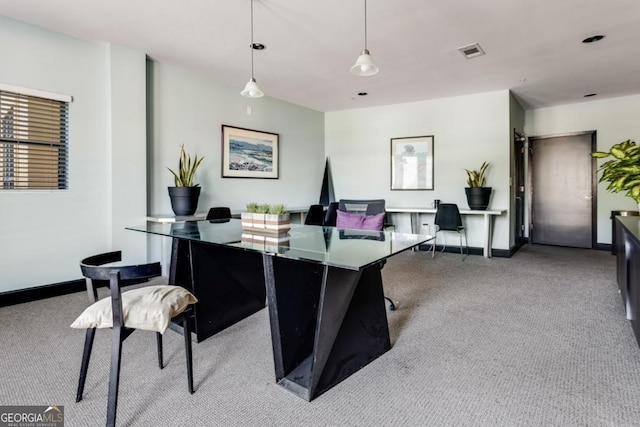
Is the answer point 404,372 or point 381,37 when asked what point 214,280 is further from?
point 381,37

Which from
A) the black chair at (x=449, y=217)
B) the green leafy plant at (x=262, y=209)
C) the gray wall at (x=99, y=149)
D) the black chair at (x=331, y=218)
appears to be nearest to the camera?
the green leafy plant at (x=262, y=209)

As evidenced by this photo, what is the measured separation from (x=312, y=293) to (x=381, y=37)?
2.74 meters

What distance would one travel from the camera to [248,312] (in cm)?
284

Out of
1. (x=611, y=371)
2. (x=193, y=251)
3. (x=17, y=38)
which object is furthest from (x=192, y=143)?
(x=611, y=371)

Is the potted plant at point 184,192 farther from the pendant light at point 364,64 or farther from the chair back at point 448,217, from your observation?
the chair back at point 448,217

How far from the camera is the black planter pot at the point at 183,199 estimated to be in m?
3.96

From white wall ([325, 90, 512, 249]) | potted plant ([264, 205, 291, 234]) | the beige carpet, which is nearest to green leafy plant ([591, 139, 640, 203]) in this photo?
the beige carpet

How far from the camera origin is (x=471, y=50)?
12.3 ft

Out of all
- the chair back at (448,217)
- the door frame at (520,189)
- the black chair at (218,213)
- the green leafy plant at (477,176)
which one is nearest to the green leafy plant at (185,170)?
the black chair at (218,213)

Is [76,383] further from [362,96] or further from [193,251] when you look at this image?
[362,96]

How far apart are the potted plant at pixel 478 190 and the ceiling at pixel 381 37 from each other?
1284 mm

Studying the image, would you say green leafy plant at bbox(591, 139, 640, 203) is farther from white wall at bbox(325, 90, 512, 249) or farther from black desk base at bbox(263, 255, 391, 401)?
white wall at bbox(325, 90, 512, 249)

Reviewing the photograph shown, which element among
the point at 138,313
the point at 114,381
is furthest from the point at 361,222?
the point at 114,381

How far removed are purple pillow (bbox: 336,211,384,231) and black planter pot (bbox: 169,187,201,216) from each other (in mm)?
1882
